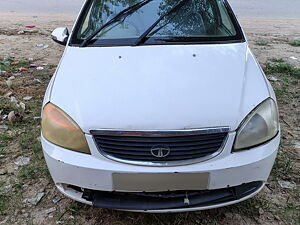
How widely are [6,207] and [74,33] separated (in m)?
1.45

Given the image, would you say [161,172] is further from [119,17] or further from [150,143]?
[119,17]

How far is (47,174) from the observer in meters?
2.64

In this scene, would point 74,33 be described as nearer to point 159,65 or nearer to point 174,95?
point 159,65

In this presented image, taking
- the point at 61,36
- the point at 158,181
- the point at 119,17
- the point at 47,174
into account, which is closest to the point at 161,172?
the point at 158,181

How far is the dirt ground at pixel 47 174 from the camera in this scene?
7.29ft

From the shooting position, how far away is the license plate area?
1.81m

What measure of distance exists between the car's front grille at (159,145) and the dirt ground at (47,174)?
591 millimetres

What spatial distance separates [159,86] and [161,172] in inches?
22.0

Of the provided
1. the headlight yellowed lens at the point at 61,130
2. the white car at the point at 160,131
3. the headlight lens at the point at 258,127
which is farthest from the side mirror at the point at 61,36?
the headlight lens at the point at 258,127

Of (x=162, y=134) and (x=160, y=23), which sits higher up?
(x=160, y=23)

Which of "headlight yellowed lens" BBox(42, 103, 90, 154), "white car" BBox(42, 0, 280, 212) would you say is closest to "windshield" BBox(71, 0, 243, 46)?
"white car" BBox(42, 0, 280, 212)

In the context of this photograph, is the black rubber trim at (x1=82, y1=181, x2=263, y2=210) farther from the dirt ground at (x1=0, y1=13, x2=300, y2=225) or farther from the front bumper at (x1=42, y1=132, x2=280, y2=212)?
the dirt ground at (x1=0, y1=13, x2=300, y2=225)

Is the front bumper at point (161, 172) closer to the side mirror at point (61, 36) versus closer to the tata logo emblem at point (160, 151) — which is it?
the tata logo emblem at point (160, 151)

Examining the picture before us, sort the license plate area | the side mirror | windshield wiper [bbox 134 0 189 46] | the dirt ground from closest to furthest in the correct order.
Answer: the license plate area < the dirt ground < windshield wiper [bbox 134 0 189 46] < the side mirror
